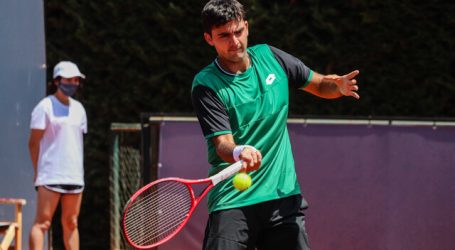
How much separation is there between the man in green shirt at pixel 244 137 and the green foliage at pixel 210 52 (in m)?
4.38

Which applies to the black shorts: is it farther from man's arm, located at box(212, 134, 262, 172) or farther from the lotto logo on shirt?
the lotto logo on shirt

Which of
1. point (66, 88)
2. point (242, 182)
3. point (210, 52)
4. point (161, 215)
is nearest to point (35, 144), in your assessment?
point (66, 88)

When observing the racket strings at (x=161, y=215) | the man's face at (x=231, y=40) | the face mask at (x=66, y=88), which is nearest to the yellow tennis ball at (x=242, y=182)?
the racket strings at (x=161, y=215)

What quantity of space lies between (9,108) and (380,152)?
297 cm

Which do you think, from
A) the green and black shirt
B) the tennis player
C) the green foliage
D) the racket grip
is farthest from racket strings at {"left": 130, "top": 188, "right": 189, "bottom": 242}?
the green foliage

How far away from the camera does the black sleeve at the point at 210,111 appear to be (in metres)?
4.12

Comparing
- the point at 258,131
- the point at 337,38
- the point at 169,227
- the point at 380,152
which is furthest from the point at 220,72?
the point at 337,38

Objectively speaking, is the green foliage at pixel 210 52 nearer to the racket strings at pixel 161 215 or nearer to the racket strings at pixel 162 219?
the racket strings at pixel 161 215

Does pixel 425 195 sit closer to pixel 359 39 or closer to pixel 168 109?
pixel 359 39

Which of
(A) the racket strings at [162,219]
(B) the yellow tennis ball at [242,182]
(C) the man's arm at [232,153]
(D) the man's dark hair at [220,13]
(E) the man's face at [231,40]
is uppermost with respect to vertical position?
(D) the man's dark hair at [220,13]

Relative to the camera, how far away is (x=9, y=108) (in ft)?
24.4

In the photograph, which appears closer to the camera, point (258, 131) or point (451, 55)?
point (258, 131)

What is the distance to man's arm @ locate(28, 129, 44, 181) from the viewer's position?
23.4 ft

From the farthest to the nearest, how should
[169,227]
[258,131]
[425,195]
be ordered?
[425,195] < [169,227] < [258,131]
